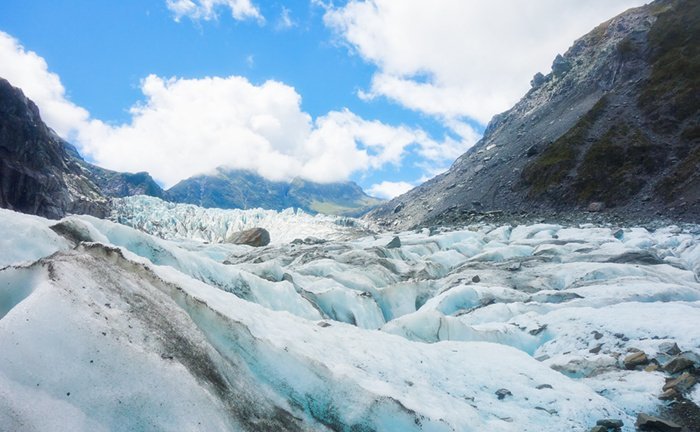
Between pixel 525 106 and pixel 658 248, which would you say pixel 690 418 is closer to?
pixel 658 248

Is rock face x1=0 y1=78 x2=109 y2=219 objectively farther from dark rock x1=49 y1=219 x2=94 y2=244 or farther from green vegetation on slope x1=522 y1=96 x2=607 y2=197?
green vegetation on slope x1=522 y1=96 x2=607 y2=197

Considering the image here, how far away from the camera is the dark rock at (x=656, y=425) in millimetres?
7461

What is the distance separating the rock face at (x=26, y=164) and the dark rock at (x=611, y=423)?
60.4m

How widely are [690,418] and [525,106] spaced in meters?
116

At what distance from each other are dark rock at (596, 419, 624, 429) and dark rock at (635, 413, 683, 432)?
0.94 ft

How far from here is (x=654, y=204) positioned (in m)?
48.8

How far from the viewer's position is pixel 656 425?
756 centimetres

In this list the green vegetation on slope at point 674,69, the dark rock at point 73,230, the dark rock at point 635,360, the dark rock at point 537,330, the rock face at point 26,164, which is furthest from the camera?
the green vegetation on slope at point 674,69

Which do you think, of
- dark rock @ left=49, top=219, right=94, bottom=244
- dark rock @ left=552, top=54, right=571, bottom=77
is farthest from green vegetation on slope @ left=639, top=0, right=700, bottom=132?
dark rock @ left=49, top=219, right=94, bottom=244

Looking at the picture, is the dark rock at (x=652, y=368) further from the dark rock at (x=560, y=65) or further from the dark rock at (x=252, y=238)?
the dark rock at (x=560, y=65)

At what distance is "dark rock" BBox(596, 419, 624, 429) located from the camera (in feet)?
25.5

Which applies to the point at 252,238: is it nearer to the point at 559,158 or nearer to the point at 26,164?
the point at 26,164

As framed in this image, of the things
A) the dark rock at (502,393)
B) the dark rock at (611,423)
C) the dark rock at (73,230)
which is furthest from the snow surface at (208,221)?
the dark rock at (611,423)

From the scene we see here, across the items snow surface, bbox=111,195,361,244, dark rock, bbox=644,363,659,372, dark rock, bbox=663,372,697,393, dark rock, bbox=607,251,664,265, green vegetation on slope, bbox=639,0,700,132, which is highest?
green vegetation on slope, bbox=639,0,700,132
